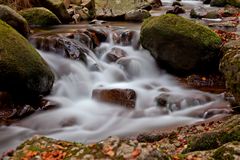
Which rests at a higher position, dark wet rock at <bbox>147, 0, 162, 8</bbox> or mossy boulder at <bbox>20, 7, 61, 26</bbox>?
mossy boulder at <bbox>20, 7, 61, 26</bbox>

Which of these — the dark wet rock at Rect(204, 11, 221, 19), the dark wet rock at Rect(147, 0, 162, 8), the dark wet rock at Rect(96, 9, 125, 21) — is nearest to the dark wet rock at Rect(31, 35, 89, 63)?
the dark wet rock at Rect(96, 9, 125, 21)

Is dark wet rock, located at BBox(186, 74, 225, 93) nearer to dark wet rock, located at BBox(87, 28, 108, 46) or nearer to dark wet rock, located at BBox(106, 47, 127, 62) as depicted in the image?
dark wet rock, located at BBox(106, 47, 127, 62)

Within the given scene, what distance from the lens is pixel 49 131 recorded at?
7.16 meters

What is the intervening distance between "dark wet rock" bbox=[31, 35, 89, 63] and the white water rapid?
0.80 ft

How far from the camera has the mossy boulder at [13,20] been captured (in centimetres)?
1084

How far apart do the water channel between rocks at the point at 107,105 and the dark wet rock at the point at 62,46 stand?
0.19 metres

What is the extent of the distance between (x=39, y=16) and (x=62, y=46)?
4327mm

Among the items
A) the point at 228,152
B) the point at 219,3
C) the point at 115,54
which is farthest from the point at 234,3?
the point at 228,152

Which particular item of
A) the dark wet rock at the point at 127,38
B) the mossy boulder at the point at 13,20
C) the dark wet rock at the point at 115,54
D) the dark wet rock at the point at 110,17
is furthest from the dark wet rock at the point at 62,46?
the dark wet rock at the point at 110,17

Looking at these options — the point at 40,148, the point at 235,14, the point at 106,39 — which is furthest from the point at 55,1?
the point at 40,148

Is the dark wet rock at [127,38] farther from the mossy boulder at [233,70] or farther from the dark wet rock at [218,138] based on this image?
the dark wet rock at [218,138]

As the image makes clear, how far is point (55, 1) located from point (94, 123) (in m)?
9.83

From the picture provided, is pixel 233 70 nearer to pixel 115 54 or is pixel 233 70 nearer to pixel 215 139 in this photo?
pixel 215 139

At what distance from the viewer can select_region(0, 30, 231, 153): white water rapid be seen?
716cm
